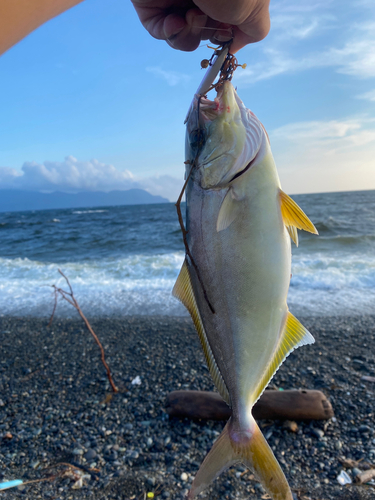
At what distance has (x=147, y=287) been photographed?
10930 mm

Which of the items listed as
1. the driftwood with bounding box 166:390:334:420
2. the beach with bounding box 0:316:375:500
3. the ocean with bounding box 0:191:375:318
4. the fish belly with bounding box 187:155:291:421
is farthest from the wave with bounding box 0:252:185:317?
the fish belly with bounding box 187:155:291:421

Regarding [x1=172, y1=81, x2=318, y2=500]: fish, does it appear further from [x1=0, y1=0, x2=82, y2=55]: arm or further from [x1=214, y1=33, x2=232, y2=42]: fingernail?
[x1=0, y1=0, x2=82, y2=55]: arm

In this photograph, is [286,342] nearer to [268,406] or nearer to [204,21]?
[204,21]

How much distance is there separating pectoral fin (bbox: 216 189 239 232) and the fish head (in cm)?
8

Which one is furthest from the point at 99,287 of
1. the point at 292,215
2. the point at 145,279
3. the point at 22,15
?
the point at 292,215

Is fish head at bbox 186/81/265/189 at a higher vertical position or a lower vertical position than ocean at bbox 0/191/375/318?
higher

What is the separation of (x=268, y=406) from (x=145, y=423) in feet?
5.12

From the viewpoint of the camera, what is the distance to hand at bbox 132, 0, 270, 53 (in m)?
1.70

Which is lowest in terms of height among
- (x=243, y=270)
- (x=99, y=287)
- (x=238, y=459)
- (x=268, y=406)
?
(x=99, y=287)

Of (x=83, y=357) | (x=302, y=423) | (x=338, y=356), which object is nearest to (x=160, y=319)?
(x=83, y=357)

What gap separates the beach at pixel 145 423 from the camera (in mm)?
3301

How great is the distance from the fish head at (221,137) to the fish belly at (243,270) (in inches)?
3.0

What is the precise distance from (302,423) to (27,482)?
10.3ft

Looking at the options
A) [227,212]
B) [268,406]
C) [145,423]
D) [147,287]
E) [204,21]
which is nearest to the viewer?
[227,212]
